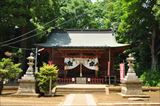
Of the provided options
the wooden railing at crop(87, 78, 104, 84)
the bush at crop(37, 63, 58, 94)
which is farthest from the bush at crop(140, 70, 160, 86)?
the bush at crop(37, 63, 58, 94)

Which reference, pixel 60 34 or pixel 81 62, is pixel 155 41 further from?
pixel 60 34

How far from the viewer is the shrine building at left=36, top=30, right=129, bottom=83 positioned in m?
35.9

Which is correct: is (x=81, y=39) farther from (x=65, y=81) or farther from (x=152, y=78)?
(x=152, y=78)

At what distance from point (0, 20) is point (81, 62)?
355 inches

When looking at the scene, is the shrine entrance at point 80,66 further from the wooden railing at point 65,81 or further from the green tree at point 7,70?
the green tree at point 7,70

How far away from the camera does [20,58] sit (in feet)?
127

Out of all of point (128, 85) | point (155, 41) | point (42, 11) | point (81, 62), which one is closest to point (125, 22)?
point (155, 41)

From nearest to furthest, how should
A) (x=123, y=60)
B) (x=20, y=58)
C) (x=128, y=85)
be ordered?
(x=128, y=85) < (x=20, y=58) < (x=123, y=60)

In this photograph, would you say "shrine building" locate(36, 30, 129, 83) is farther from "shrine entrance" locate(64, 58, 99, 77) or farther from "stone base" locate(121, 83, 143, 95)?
"stone base" locate(121, 83, 143, 95)

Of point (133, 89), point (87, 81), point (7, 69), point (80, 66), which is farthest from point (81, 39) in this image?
point (133, 89)

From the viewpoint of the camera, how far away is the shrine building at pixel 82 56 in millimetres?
35938

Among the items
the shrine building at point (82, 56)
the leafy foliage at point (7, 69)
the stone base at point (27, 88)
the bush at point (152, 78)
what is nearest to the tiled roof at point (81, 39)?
the shrine building at point (82, 56)

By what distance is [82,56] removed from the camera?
37.1m

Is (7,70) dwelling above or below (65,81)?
above
